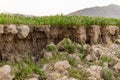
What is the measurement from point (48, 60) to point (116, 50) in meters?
2.59

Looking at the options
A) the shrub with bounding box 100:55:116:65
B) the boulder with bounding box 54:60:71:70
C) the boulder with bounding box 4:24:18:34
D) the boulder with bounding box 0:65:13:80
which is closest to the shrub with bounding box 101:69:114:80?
the shrub with bounding box 100:55:116:65

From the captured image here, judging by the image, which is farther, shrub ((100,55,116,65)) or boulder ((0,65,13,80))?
shrub ((100,55,116,65))

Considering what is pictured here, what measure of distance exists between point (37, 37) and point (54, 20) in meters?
0.87

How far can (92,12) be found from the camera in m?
39.6

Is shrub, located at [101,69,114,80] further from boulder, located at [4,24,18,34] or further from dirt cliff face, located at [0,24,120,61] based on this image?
boulder, located at [4,24,18,34]

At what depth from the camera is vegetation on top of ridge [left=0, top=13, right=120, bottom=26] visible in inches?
477

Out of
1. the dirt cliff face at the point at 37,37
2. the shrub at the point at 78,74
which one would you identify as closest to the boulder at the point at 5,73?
the dirt cliff face at the point at 37,37

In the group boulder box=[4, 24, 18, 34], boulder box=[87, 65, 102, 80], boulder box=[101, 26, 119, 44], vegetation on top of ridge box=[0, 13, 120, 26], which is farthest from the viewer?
boulder box=[101, 26, 119, 44]

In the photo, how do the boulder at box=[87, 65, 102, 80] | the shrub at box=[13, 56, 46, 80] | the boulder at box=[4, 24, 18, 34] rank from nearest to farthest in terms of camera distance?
the shrub at box=[13, 56, 46, 80]
the boulder at box=[4, 24, 18, 34]
the boulder at box=[87, 65, 102, 80]

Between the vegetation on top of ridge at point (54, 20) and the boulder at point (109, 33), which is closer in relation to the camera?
the vegetation on top of ridge at point (54, 20)

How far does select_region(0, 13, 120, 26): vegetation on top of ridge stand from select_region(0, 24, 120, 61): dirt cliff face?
0.12 metres

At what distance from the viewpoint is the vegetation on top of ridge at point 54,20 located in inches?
477

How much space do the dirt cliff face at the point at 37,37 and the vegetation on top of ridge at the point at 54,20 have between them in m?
0.12

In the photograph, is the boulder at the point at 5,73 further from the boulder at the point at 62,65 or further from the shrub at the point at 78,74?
the shrub at the point at 78,74
